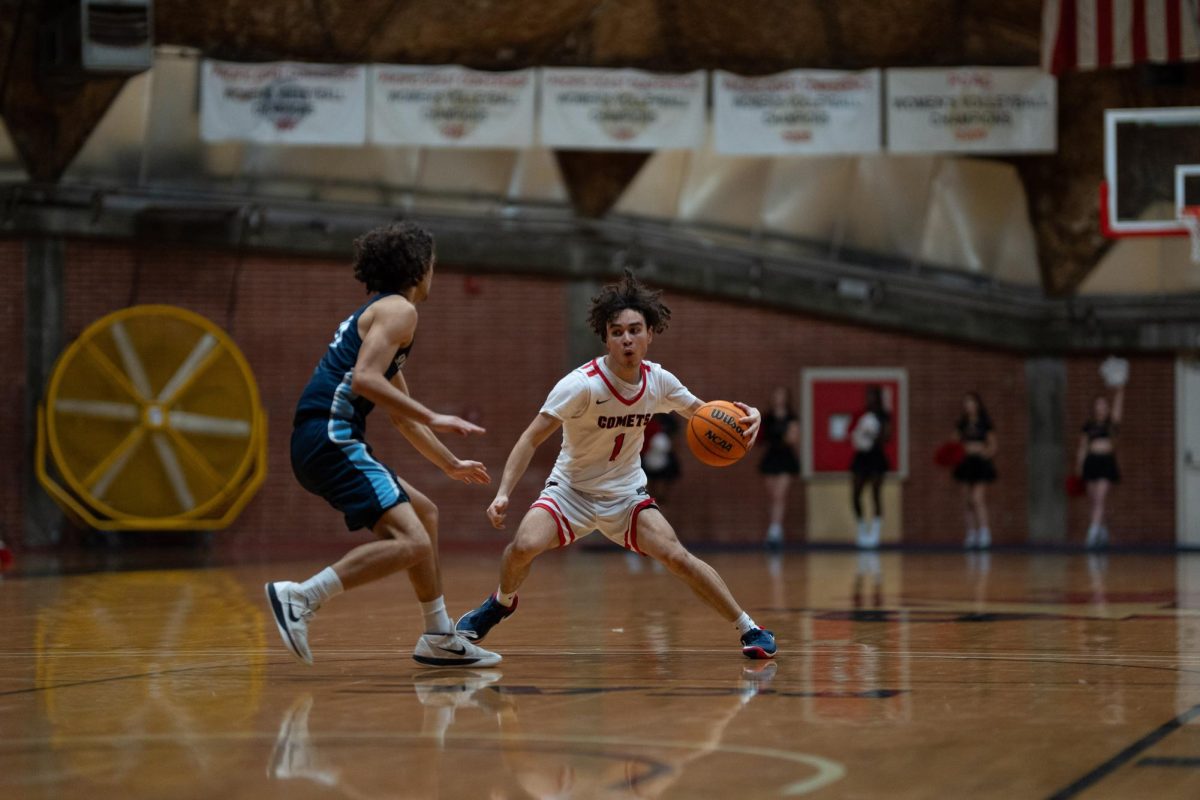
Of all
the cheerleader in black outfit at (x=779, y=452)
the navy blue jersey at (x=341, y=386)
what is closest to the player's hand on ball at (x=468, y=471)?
the navy blue jersey at (x=341, y=386)

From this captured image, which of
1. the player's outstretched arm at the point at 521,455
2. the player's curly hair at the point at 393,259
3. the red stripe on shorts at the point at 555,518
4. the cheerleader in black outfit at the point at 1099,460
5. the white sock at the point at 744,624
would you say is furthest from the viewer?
the cheerleader in black outfit at the point at 1099,460

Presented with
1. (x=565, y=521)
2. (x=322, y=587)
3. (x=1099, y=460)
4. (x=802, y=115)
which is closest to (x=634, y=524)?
(x=565, y=521)

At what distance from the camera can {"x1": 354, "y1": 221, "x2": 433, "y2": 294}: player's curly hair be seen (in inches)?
265

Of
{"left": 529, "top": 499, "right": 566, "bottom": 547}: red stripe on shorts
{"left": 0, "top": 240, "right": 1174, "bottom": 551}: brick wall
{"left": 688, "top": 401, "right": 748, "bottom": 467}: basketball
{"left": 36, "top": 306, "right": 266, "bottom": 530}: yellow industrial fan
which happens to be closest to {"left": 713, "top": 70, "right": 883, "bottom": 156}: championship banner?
{"left": 0, "top": 240, "right": 1174, "bottom": 551}: brick wall

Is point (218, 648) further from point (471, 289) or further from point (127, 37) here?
point (471, 289)

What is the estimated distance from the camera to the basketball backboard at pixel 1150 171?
1602 centimetres

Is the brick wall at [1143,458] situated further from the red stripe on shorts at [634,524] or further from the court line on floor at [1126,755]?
the court line on floor at [1126,755]

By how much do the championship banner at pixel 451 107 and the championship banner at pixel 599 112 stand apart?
235 millimetres

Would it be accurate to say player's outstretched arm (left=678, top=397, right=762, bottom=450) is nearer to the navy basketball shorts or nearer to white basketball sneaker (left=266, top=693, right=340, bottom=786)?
the navy basketball shorts

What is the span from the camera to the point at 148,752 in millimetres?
4750

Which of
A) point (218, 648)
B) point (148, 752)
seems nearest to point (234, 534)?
point (218, 648)

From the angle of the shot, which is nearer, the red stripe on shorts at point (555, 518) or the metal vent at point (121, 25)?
the red stripe on shorts at point (555, 518)

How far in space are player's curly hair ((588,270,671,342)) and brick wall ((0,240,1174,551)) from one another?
11.7 m

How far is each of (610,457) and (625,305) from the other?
71 cm
